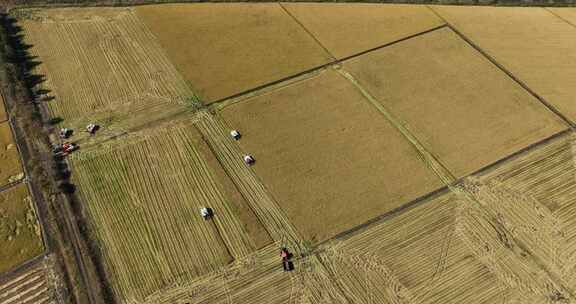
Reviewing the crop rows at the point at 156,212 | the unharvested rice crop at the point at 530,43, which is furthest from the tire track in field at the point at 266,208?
the unharvested rice crop at the point at 530,43

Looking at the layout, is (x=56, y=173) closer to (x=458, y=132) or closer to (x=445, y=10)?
(x=458, y=132)

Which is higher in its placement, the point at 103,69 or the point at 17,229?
the point at 103,69

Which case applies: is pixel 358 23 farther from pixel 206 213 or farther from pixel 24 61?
pixel 24 61

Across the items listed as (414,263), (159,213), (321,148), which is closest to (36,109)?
(159,213)

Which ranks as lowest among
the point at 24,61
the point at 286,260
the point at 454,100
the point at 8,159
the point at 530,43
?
the point at 286,260

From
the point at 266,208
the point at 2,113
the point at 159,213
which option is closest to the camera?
the point at 159,213

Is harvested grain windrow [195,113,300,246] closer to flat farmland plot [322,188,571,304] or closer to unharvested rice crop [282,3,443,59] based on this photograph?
flat farmland plot [322,188,571,304]

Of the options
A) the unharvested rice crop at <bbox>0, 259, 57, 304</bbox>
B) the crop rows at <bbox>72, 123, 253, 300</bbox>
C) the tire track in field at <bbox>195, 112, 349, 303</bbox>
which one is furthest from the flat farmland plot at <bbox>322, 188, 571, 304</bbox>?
the unharvested rice crop at <bbox>0, 259, 57, 304</bbox>
